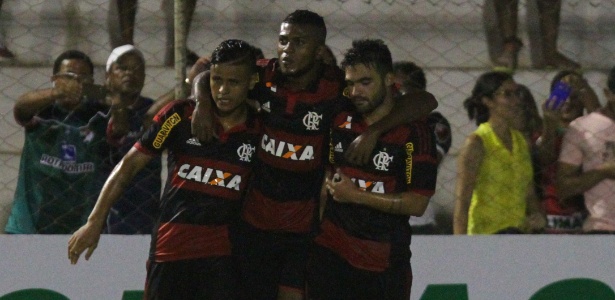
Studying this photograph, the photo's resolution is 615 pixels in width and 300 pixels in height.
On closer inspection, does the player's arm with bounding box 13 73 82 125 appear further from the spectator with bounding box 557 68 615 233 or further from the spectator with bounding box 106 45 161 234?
the spectator with bounding box 557 68 615 233

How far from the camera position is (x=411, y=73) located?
663 cm

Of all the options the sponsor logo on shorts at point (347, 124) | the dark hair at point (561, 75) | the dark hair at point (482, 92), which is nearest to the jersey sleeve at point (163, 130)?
the sponsor logo on shorts at point (347, 124)

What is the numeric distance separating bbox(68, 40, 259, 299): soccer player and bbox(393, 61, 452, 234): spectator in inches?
64.4

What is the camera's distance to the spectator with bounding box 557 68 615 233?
643 cm

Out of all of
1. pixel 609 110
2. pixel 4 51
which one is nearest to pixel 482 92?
pixel 609 110

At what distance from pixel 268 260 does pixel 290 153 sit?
0.46 meters

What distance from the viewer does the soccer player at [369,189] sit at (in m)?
5.12

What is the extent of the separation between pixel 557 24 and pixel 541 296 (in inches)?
76.5

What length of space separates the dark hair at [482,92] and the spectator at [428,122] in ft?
0.54

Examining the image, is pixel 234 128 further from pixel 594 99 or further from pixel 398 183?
pixel 594 99

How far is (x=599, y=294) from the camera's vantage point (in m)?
6.27

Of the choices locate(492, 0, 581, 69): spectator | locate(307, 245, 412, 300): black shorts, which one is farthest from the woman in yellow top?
locate(307, 245, 412, 300): black shorts

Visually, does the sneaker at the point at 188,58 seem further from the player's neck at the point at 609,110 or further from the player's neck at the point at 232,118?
the player's neck at the point at 609,110

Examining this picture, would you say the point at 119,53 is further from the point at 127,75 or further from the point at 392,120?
the point at 392,120
